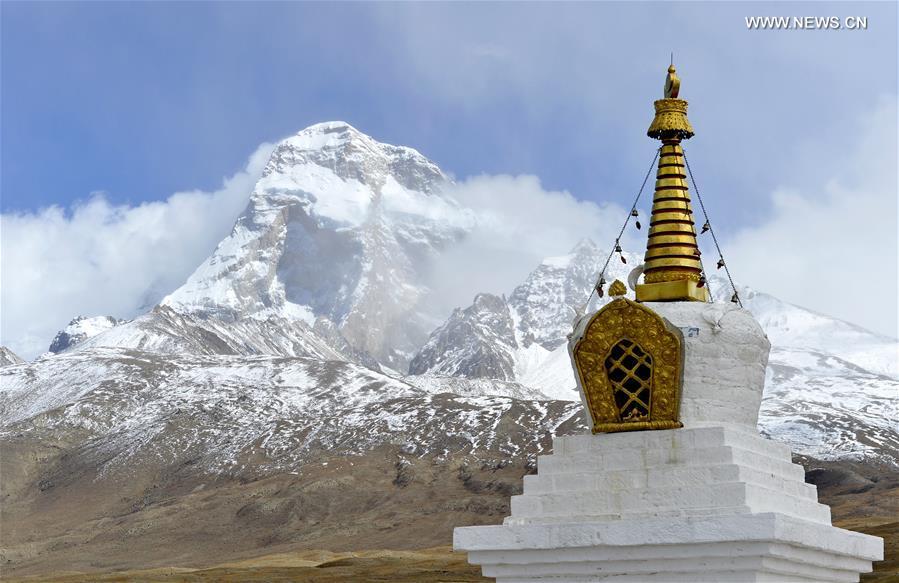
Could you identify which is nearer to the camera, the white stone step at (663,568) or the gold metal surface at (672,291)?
the white stone step at (663,568)

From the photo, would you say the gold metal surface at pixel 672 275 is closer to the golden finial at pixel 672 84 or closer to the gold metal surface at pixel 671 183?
the gold metal surface at pixel 671 183

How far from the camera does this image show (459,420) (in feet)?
515

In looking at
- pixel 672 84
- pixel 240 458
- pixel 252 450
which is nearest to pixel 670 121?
pixel 672 84

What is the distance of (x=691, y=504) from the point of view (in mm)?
Answer: 18375

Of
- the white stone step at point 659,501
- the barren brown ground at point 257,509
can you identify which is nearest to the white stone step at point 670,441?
the white stone step at point 659,501

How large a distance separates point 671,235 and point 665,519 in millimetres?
4140

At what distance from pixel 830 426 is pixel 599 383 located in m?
150

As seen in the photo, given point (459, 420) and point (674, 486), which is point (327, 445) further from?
point (674, 486)

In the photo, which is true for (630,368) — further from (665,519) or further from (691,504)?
(665,519)

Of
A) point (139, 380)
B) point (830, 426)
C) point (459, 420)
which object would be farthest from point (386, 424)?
point (830, 426)

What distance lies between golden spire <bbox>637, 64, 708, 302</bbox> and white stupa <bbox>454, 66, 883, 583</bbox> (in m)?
0.02

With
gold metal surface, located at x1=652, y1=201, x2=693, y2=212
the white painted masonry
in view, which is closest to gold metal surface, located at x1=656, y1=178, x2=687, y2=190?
gold metal surface, located at x1=652, y1=201, x2=693, y2=212

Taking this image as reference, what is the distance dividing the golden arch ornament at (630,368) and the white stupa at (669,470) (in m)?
0.02

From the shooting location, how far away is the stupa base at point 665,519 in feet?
59.0
